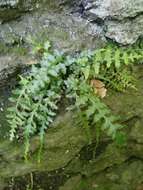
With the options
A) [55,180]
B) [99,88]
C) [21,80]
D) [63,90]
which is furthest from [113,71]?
[55,180]

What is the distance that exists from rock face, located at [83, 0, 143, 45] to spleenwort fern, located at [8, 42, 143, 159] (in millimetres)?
151

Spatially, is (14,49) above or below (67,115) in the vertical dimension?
above

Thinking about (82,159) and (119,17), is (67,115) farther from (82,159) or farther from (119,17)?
(119,17)

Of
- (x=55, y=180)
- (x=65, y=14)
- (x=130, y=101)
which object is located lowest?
(x=55, y=180)

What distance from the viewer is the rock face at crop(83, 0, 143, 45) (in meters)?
3.34

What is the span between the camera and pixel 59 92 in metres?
3.28

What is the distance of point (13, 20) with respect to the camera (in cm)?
346

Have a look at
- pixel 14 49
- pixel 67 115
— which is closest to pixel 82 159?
pixel 67 115

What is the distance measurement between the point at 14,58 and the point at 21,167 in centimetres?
→ 89

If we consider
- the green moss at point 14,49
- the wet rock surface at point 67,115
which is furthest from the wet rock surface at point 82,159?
the green moss at point 14,49

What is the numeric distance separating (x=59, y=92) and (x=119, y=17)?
80 cm

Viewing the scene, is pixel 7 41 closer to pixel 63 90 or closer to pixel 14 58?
pixel 14 58

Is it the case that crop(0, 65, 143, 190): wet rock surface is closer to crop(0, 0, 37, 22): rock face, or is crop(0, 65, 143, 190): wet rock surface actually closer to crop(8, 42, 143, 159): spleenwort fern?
crop(8, 42, 143, 159): spleenwort fern

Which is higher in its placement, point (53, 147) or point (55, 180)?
point (53, 147)
